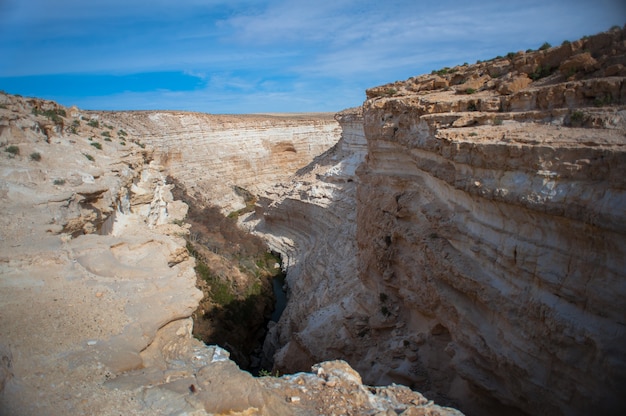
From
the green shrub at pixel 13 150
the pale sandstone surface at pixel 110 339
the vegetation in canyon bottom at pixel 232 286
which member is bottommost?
the vegetation in canyon bottom at pixel 232 286

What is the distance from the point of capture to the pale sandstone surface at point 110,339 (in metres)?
3.39

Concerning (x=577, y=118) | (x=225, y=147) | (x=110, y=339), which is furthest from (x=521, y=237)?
(x=225, y=147)

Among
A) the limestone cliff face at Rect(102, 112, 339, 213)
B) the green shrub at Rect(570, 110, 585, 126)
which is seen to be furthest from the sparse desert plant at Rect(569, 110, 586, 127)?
the limestone cliff face at Rect(102, 112, 339, 213)

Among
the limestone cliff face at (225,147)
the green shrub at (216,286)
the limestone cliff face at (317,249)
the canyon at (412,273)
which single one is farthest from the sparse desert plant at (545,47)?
the limestone cliff face at (225,147)

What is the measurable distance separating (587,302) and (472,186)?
2.03m

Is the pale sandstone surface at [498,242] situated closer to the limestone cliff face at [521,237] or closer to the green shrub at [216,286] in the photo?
the limestone cliff face at [521,237]

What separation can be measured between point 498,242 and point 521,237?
0.47 meters

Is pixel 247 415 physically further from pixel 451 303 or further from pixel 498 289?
pixel 451 303

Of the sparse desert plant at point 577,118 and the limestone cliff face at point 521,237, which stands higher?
the sparse desert plant at point 577,118

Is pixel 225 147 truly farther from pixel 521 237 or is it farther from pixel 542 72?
pixel 521 237

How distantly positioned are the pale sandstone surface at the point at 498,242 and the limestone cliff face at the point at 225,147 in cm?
1746

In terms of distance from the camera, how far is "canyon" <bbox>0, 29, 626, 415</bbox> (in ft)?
12.7

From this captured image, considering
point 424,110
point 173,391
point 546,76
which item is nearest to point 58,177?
point 173,391

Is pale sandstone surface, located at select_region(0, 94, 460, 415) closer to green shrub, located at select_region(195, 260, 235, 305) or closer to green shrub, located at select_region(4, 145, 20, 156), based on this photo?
green shrub, located at select_region(4, 145, 20, 156)
